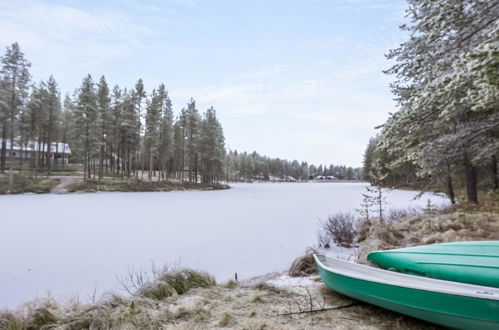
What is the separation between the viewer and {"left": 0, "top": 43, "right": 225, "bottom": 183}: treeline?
936 inches

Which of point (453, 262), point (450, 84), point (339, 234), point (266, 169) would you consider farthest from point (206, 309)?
point (266, 169)

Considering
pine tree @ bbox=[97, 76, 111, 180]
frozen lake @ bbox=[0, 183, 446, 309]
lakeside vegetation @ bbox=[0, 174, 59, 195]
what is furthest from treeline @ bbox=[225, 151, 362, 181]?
frozen lake @ bbox=[0, 183, 446, 309]

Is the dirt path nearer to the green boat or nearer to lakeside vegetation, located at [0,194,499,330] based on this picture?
lakeside vegetation, located at [0,194,499,330]

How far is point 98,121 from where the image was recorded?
2786cm

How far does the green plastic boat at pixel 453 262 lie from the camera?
Answer: 249 centimetres

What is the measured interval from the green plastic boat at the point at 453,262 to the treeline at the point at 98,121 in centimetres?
2860

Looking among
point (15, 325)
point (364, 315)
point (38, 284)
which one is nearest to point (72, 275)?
point (38, 284)

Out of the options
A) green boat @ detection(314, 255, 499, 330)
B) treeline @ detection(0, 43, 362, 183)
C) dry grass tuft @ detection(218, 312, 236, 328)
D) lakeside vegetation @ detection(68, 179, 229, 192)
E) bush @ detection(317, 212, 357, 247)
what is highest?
treeline @ detection(0, 43, 362, 183)

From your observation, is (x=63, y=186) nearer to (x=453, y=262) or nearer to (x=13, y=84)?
(x=13, y=84)

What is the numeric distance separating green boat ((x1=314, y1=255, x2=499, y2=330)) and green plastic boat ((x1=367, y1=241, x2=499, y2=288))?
0.12 metres

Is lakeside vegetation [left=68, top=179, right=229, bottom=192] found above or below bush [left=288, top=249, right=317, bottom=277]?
above

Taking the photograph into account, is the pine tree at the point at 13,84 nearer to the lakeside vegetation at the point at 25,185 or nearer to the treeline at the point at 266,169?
the lakeside vegetation at the point at 25,185

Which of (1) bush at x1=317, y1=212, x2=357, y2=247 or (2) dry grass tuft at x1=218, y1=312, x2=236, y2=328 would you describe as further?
(1) bush at x1=317, y1=212, x2=357, y2=247

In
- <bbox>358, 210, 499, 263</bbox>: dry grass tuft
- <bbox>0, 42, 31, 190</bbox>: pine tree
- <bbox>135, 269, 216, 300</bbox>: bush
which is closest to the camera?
<bbox>135, 269, 216, 300</bbox>: bush
